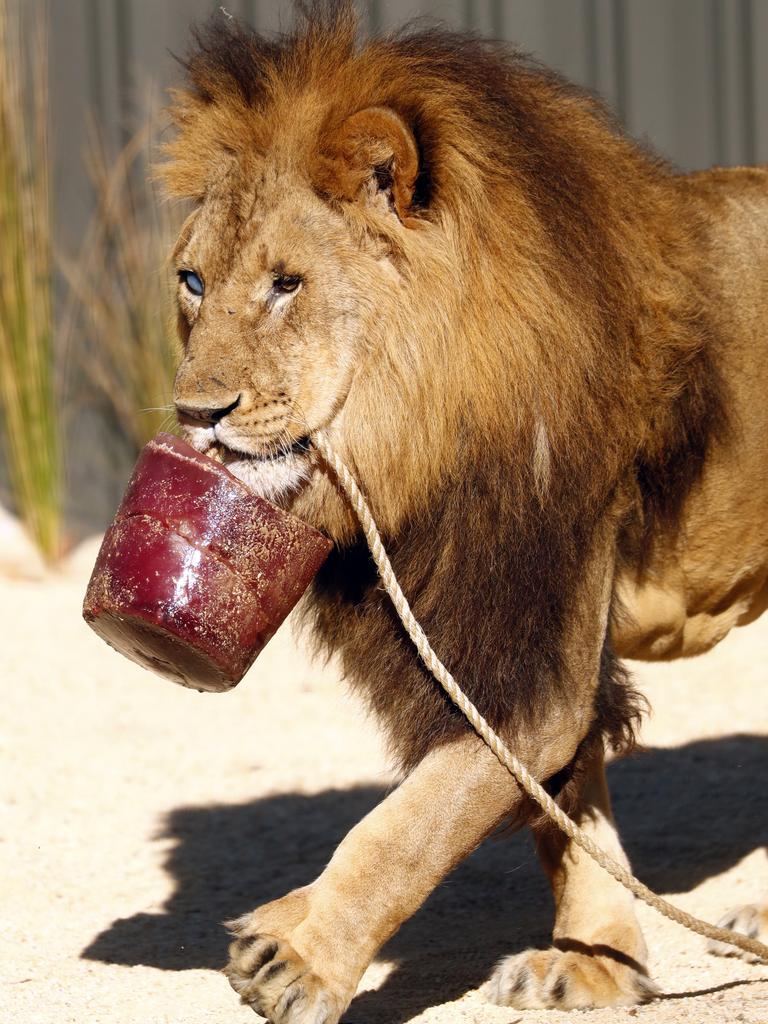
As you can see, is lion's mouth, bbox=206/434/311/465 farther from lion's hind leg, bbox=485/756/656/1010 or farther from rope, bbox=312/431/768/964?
lion's hind leg, bbox=485/756/656/1010

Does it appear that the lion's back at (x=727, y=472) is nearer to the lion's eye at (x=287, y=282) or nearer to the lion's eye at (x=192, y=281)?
the lion's eye at (x=287, y=282)

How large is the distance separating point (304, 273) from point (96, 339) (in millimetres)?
5514

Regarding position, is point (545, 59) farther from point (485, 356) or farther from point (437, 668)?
point (437, 668)

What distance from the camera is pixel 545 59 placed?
843 centimetres

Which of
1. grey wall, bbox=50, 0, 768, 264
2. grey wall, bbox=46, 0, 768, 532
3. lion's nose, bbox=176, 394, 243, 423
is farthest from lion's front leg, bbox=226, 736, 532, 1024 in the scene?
grey wall, bbox=50, 0, 768, 264

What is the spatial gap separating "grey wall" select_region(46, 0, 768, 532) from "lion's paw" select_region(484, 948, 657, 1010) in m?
5.28

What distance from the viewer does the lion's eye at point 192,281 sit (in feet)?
9.69

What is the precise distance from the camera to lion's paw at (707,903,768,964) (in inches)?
144

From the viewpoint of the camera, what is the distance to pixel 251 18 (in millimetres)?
8219

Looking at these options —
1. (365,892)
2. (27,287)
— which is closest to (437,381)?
(365,892)

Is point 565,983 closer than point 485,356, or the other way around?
point 485,356

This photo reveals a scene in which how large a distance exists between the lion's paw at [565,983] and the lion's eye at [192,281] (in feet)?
5.20

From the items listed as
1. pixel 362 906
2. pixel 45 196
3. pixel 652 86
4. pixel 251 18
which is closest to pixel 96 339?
pixel 45 196

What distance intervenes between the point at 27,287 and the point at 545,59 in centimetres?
305
